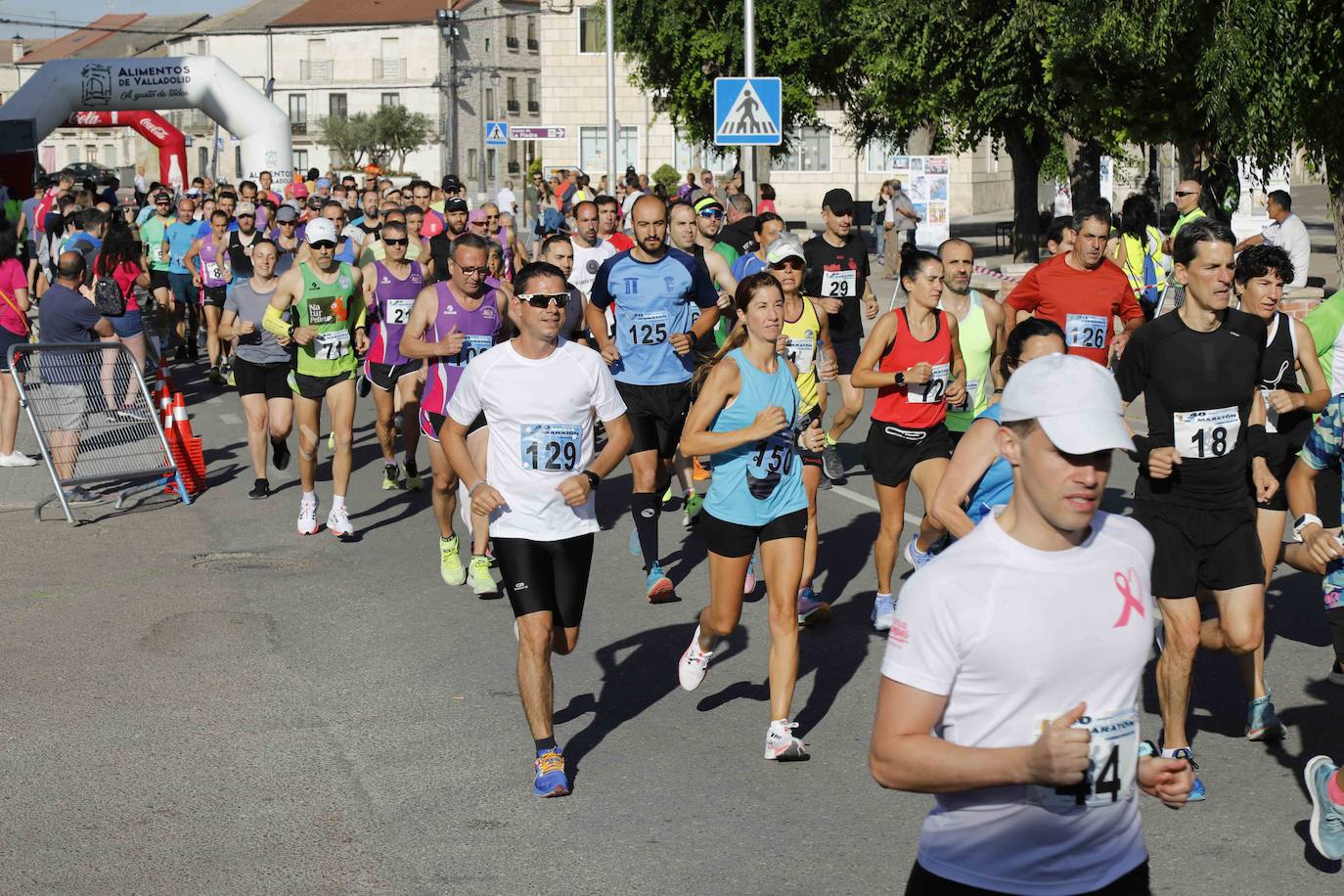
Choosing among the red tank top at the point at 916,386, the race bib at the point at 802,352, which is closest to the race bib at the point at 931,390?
the red tank top at the point at 916,386

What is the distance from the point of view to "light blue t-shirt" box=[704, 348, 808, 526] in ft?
21.5

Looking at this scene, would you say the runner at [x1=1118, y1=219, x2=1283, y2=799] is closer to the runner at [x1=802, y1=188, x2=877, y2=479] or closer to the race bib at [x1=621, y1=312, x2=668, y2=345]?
the race bib at [x1=621, y1=312, x2=668, y2=345]

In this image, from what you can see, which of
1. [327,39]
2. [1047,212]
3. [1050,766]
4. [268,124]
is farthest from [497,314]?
[327,39]

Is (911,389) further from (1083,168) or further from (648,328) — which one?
(1083,168)

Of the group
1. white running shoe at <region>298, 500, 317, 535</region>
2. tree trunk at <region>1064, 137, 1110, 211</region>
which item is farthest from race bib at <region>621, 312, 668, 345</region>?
tree trunk at <region>1064, 137, 1110, 211</region>

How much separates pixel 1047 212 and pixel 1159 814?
38095mm

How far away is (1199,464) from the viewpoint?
5.98 meters

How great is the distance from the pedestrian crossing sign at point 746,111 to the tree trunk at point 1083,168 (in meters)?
10.1

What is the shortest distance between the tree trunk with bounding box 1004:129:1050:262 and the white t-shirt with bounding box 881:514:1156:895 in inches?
1091

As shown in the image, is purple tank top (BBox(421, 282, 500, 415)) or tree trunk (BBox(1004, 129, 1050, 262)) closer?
purple tank top (BBox(421, 282, 500, 415))

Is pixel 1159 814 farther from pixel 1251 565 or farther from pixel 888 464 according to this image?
pixel 888 464

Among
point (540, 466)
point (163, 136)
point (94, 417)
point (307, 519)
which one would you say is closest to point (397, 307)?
point (307, 519)

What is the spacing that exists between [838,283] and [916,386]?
12.6 feet

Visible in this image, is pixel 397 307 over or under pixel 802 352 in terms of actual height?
over
